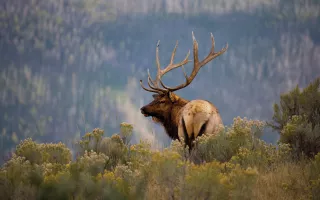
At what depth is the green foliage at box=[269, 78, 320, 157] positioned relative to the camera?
5.33m

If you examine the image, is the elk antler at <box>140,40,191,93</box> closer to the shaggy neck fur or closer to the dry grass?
the shaggy neck fur

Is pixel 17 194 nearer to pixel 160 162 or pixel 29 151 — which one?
pixel 160 162

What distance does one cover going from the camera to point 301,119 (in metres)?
5.65

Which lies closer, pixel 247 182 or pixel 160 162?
pixel 247 182

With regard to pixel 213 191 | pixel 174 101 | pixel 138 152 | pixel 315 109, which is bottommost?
pixel 213 191

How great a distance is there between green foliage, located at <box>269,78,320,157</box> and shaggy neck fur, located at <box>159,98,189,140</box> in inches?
66.1

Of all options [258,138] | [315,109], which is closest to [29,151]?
[258,138]

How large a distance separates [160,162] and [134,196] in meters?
0.31

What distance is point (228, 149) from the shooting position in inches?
202

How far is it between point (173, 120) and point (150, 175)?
12.3ft

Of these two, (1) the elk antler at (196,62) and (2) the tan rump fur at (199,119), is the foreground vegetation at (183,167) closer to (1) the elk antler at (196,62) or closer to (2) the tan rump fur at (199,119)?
(2) the tan rump fur at (199,119)

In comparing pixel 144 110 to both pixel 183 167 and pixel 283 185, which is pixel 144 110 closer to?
pixel 283 185

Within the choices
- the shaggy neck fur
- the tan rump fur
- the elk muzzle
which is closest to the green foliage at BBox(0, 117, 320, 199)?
the tan rump fur

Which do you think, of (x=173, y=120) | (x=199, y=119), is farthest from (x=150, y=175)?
(x=173, y=120)
